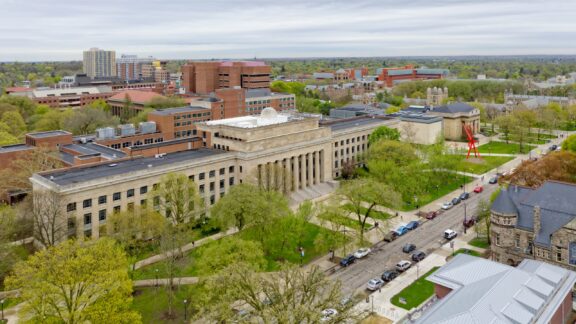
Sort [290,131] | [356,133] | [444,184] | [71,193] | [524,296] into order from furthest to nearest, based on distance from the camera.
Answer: [356,133] → [444,184] → [290,131] → [71,193] → [524,296]

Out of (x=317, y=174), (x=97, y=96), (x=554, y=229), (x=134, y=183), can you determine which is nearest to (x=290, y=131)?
(x=317, y=174)

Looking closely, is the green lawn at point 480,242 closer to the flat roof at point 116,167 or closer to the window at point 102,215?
the flat roof at point 116,167

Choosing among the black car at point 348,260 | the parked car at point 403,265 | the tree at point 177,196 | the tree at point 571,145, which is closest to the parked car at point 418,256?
the parked car at point 403,265

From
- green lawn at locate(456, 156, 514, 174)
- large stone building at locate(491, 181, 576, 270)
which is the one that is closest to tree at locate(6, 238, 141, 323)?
Answer: large stone building at locate(491, 181, 576, 270)

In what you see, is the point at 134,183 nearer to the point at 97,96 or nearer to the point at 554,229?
the point at 554,229

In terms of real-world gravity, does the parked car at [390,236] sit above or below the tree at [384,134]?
below
